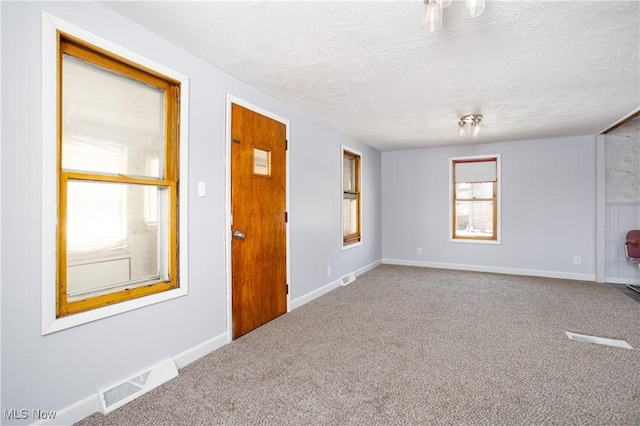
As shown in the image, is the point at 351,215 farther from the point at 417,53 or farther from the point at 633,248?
the point at 633,248

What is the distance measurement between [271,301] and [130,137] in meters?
2.02

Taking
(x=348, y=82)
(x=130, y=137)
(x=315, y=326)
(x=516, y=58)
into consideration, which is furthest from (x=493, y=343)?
(x=130, y=137)

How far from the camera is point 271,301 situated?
3324mm

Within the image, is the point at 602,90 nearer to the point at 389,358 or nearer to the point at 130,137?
the point at 389,358

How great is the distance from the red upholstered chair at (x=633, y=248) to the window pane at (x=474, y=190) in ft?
6.39

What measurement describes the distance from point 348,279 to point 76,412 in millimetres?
3672

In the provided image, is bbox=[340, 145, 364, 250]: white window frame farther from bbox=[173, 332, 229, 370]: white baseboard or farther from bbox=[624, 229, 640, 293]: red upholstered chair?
bbox=[624, 229, 640, 293]: red upholstered chair

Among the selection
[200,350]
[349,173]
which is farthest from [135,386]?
[349,173]

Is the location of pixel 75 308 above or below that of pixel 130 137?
below

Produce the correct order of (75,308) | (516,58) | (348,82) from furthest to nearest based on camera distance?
(348,82) < (516,58) < (75,308)

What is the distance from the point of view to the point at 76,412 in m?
1.75

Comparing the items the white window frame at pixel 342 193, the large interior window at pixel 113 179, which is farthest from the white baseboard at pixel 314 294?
the large interior window at pixel 113 179

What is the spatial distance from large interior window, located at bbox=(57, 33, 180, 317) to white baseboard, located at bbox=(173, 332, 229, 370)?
54 cm

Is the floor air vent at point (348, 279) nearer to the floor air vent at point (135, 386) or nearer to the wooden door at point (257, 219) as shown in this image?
the wooden door at point (257, 219)
